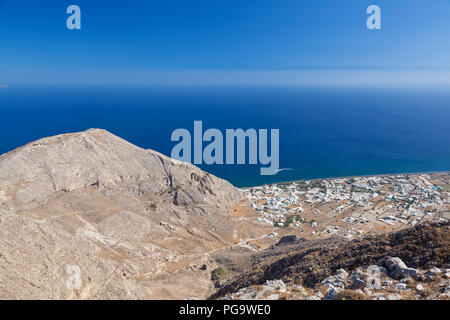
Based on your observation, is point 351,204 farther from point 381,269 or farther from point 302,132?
point 302,132

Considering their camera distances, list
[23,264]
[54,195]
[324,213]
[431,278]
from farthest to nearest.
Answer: [324,213]
[54,195]
[23,264]
[431,278]

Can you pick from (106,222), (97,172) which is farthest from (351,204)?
(97,172)

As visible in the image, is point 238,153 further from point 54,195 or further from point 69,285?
point 69,285
